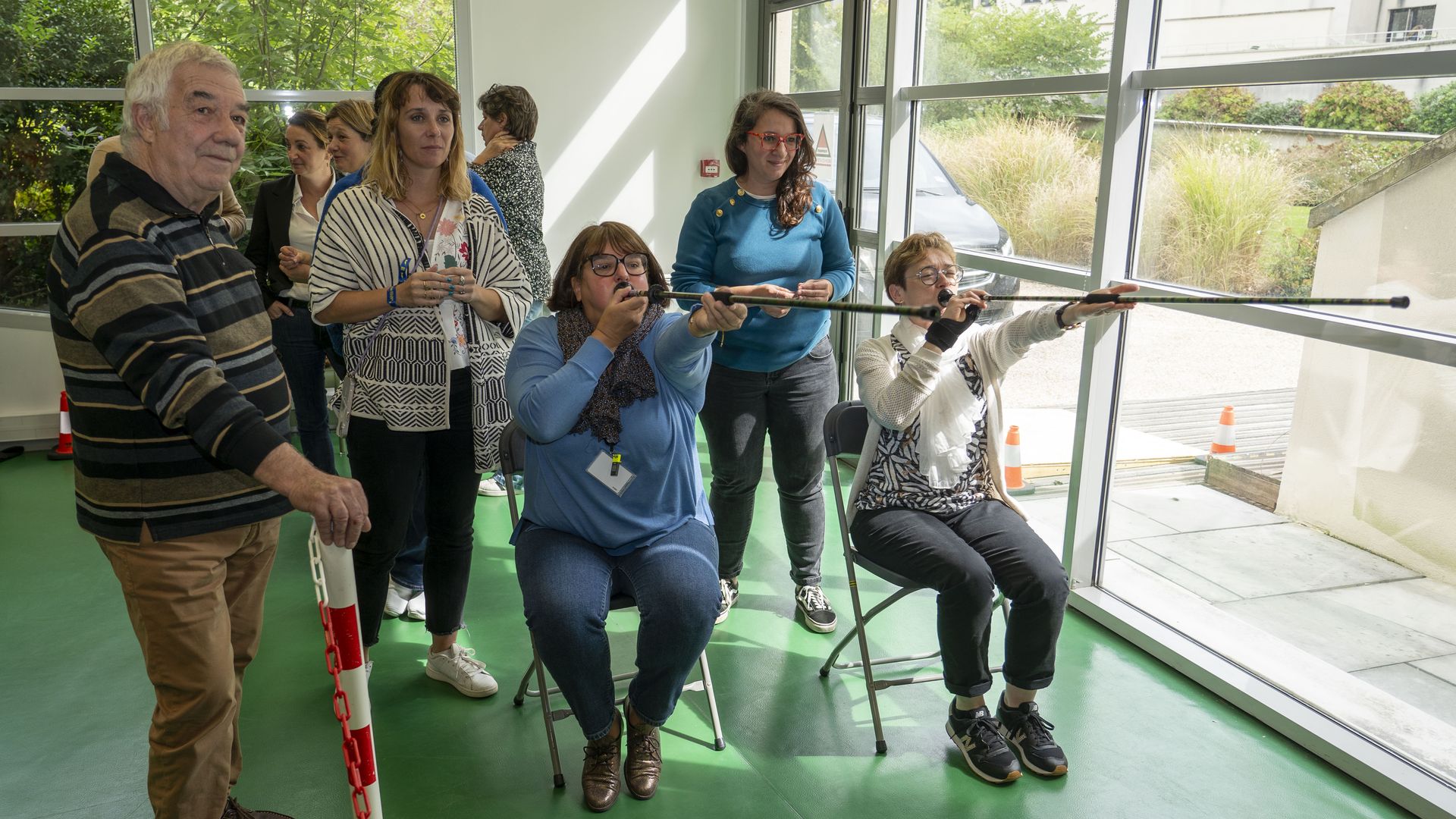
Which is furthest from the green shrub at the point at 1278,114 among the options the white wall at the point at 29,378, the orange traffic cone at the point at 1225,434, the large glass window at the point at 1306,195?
the white wall at the point at 29,378

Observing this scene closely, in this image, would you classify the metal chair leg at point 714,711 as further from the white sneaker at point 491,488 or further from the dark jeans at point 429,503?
the white sneaker at point 491,488

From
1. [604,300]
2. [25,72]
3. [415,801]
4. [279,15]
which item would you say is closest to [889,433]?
[604,300]

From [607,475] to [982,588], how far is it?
939mm

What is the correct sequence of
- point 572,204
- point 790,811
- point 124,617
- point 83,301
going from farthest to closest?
point 572,204 → point 124,617 → point 790,811 → point 83,301

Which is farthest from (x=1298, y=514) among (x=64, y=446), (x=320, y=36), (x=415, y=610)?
(x=64, y=446)

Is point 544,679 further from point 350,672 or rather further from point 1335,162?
point 1335,162

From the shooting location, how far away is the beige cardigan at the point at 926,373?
2559 millimetres

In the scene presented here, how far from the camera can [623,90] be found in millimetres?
5812

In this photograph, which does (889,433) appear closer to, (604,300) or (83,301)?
(604,300)

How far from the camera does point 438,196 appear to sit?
2.54 m

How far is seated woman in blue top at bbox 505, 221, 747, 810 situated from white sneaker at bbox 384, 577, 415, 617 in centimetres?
109

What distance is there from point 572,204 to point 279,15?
179 centimetres

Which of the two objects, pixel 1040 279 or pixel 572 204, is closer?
pixel 1040 279

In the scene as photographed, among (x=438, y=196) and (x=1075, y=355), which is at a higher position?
(x=438, y=196)
